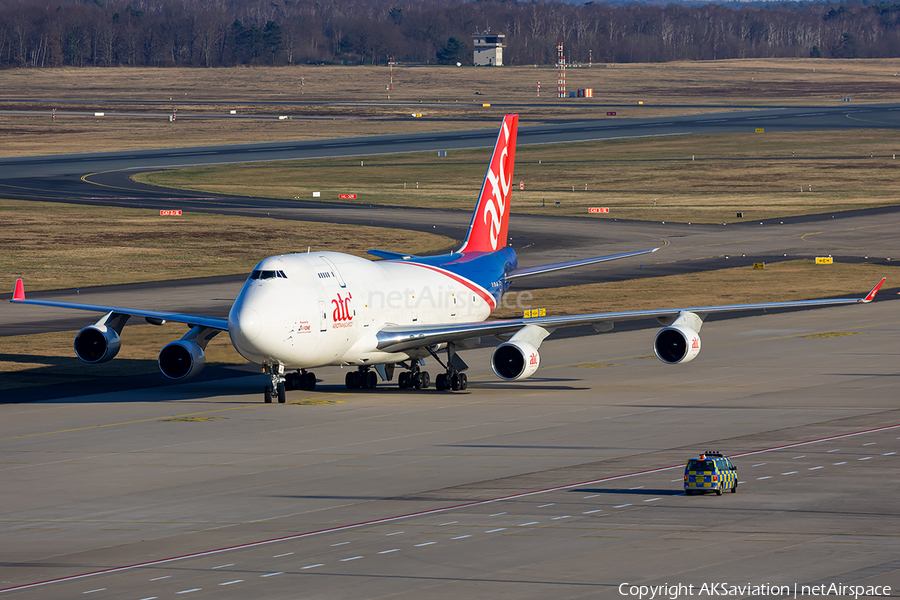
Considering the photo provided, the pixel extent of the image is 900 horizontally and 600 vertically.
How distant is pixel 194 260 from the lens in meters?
89.1

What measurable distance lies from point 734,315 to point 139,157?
118 m

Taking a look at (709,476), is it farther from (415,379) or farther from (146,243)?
(146,243)

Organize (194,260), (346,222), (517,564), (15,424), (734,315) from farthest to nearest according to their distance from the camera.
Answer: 1. (346,222)
2. (194,260)
3. (734,315)
4. (15,424)
5. (517,564)

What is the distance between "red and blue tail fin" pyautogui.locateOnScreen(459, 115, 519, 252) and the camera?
55.4 meters

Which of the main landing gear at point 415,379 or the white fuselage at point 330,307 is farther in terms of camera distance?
the main landing gear at point 415,379

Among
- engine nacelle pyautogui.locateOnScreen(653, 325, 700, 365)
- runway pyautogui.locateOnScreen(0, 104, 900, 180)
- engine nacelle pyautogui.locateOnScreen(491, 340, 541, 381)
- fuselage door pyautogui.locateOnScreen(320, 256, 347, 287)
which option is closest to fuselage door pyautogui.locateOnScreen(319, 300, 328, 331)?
fuselage door pyautogui.locateOnScreen(320, 256, 347, 287)

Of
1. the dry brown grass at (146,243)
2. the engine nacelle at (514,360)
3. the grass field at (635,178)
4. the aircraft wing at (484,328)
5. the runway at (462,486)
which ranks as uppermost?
the grass field at (635,178)

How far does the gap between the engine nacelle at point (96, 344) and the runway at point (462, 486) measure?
165 cm

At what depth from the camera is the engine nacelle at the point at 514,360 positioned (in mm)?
44688

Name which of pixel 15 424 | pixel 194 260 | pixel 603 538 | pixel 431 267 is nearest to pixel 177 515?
pixel 603 538

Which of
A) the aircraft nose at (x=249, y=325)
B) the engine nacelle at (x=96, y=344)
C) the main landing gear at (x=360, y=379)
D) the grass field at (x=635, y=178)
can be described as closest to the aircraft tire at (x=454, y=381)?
the main landing gear at (x=360, y=379)

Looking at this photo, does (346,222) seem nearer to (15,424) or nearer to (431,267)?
(431,267)

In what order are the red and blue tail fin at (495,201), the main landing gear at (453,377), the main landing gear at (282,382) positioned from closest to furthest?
1. the main landing gear at (282,382)
2. the main landing gear at (453,377)
3. the red and blue tail fin at (495,201)

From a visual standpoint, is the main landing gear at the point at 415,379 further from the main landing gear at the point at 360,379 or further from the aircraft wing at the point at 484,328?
the aircraft wing at the point at 484,328
